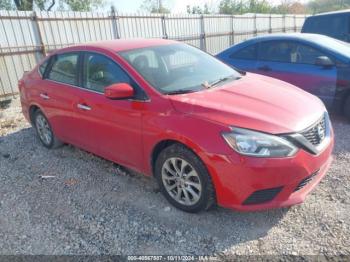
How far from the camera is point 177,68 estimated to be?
11.8 ft

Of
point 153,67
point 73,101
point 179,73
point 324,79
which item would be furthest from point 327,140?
point 73,101

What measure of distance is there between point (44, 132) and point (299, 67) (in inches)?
172

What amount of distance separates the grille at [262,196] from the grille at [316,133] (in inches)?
20.5

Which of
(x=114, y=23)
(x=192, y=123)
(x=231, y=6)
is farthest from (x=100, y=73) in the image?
(x=231, y=6)

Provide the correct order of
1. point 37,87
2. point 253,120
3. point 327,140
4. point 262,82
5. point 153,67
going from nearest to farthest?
point 253,120
point 327,140
point 153,67
point 262,82
point 37,87

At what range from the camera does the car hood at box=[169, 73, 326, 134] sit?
268 centimetres

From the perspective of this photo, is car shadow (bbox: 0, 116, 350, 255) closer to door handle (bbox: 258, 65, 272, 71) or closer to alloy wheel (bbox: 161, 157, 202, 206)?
alloy wheel (bbox: 161, 157, 202, 206)

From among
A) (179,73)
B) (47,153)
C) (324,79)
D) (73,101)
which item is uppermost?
(179,73)

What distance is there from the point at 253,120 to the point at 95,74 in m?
2.03

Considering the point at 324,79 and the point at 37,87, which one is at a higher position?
the point at 37,87

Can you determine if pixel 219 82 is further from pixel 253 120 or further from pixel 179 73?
pixel 253 120

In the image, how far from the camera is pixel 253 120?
106 inches

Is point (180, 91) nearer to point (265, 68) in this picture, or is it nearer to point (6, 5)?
point (265, 68)

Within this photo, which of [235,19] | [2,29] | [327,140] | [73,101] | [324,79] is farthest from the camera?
[235,19]
